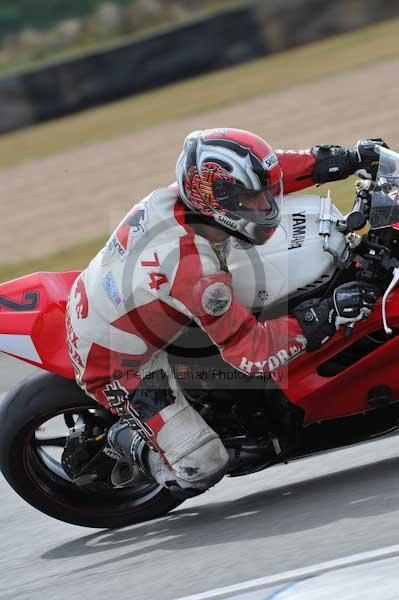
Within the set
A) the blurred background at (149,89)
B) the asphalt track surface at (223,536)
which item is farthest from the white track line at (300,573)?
the blurred background at (149,89)

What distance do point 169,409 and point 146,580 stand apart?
2.37ft

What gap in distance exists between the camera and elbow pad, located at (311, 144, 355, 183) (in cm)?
449

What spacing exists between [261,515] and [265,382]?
511 millimetres

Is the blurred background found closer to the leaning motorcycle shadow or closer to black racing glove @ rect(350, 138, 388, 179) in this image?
the leaning motorcycle shadow

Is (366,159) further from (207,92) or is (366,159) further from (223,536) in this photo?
(207,92)

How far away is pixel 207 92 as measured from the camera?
1742 cm

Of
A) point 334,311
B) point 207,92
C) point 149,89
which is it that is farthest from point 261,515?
point 149,89

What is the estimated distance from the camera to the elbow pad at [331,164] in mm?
4488

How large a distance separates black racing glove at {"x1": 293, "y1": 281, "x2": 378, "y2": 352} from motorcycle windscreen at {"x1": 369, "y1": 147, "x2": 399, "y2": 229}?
10.7 inches

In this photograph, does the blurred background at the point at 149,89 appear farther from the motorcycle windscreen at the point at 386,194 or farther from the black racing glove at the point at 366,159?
the motorcycle windscreen at the point at 386,194

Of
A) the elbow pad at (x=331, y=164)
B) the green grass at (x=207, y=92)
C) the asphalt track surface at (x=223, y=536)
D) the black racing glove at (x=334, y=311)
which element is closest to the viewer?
the asphalt track surface at (x=223, y=536)

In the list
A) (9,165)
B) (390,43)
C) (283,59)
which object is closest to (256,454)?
(9,165)

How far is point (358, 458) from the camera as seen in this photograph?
4797mm

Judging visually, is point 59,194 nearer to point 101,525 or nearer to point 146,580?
point 101,525
